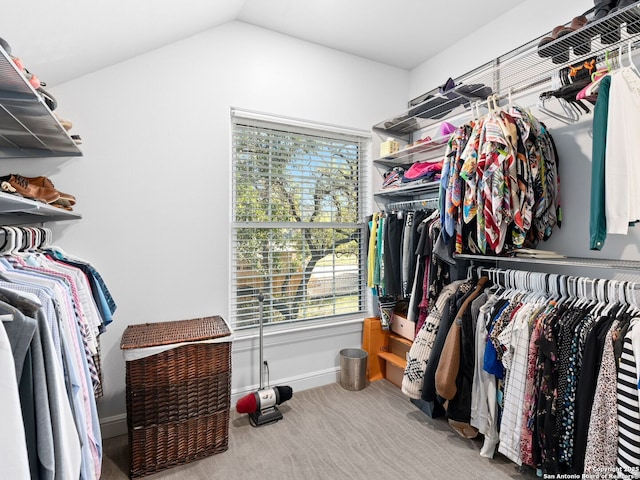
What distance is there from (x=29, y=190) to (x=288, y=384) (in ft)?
6.75

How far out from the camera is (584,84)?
160 centimetres

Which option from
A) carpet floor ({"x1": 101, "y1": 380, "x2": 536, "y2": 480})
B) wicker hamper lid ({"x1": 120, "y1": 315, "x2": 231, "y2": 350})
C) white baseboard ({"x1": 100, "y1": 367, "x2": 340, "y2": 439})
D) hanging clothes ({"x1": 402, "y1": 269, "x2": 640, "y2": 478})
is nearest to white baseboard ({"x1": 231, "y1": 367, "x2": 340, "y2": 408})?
white baseboard ({"x1": 100, "y1": 367, "x2": 340, "y2": 439})

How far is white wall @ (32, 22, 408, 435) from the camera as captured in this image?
2.06 meters

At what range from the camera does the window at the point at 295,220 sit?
2545 millimetres

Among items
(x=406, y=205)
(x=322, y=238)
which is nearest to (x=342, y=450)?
(x=322, y=238)

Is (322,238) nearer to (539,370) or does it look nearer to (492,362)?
(492,362)

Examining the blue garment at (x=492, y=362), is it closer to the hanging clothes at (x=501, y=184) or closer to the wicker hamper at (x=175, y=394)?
the hanging clothes at (x=501, y=184)

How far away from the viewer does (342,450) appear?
6.35ft

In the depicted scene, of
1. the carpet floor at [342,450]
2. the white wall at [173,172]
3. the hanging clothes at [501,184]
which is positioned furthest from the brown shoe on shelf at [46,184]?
the hanging clothes at [501,184]

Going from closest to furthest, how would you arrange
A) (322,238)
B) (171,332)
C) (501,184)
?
(501,184)
(171,332)
(322,238)

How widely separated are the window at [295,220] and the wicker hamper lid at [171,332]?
42 cm

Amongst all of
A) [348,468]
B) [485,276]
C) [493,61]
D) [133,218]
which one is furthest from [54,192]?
[493,61]

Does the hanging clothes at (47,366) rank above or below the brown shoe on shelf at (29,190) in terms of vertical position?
below

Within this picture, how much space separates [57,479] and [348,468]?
143 centimetres
